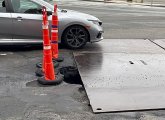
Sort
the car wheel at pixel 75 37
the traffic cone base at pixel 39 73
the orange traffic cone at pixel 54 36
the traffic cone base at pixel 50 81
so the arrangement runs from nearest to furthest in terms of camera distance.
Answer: the traffic cone base at pixel 50 81
the traffic cone base at pixel 39 73
the orange traffic cone at pixel 54 36
the car wheel at pixel 75 37

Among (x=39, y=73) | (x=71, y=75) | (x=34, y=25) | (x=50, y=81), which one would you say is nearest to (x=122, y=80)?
(x=71, y=75)

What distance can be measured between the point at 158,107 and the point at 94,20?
496 cm

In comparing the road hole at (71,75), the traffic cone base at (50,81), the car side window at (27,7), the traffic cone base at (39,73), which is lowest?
the road hole at (71,75)

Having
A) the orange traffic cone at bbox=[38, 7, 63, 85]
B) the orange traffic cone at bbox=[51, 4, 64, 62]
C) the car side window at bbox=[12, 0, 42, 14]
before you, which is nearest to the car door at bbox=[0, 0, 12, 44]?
the car side window at bbox=[12, 0, 42, 14]

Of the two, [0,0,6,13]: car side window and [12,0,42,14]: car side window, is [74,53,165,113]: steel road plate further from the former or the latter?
[0,0,6,13]: car side window

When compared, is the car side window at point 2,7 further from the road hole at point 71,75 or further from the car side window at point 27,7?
the road hole at point 71,75

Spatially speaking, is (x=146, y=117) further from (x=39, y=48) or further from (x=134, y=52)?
(x=39, y=48)

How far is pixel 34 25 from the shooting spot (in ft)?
31.8

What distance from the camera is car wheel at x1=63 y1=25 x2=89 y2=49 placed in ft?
32.7

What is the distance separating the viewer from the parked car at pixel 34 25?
9617 millimetres

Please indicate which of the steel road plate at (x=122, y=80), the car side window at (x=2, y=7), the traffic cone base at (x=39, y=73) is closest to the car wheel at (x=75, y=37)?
the steel road plate at (x=122, y=80)

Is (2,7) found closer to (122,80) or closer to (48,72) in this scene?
(48,72)

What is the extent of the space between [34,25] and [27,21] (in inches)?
8.0

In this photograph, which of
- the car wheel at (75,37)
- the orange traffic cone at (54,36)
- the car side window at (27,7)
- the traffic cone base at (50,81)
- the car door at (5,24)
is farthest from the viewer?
the car wheel at (75,37)
